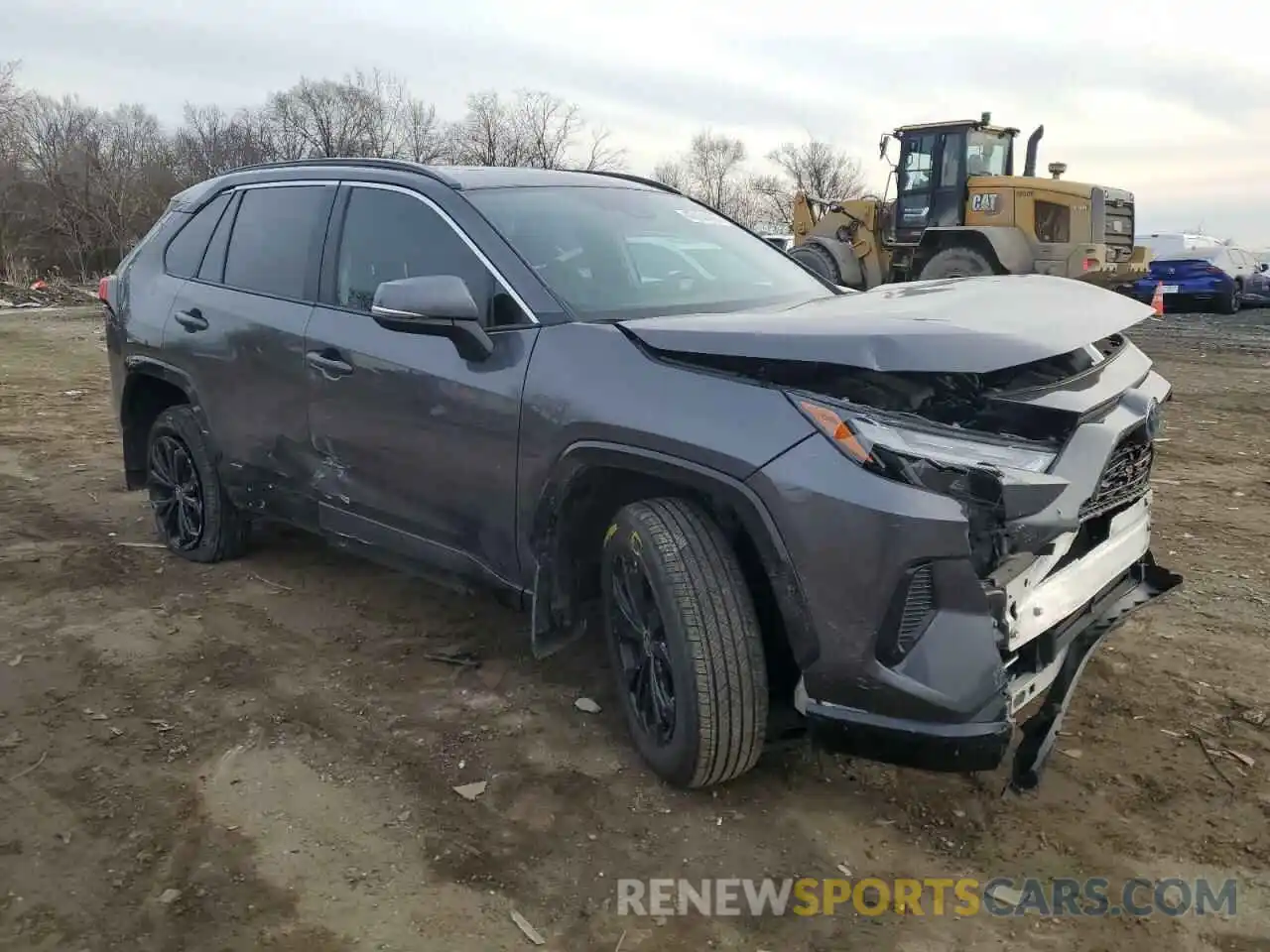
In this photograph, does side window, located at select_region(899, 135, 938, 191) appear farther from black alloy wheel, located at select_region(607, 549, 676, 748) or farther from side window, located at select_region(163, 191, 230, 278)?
black alloy wheel, located at select_region(607, 549, 676, 748)

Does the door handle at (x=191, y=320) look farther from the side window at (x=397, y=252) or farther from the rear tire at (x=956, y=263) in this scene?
the rear tire at (x=956, y=263)

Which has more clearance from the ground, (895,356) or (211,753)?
(895,356)

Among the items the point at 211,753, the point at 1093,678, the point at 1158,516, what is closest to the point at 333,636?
the point at 211,753

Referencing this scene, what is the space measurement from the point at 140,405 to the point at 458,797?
316cm

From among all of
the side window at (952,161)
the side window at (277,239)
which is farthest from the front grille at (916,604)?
the side window at (952,161)

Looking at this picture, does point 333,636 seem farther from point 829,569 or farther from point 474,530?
point 829,569

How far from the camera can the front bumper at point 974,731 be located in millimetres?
2332

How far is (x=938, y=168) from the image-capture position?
14.4m

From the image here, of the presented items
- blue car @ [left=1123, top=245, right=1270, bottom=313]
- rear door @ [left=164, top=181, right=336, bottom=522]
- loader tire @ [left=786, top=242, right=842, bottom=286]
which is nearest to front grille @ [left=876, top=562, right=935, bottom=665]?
rear door @ [left=164, top=181, right=336, bottom=522]

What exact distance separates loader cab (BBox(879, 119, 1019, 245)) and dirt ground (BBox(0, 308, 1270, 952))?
1091 cm

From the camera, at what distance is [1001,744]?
233cm

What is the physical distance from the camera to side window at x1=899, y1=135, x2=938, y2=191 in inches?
564

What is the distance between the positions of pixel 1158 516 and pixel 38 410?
8724mm

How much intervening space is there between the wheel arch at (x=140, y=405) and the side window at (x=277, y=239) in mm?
794
